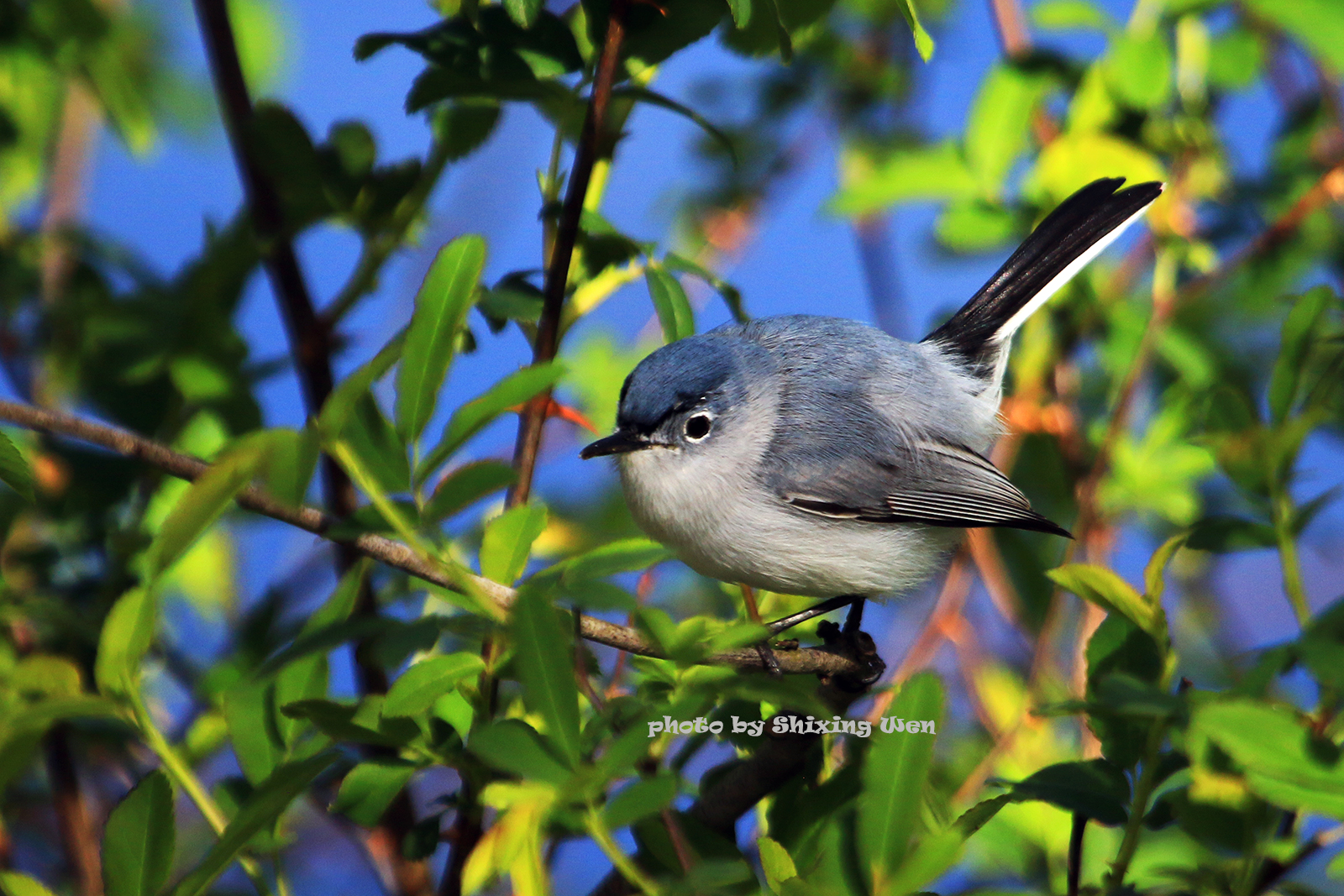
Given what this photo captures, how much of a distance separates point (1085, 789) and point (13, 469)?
0.81 metres

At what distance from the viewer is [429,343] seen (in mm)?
723

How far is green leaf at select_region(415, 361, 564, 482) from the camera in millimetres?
664

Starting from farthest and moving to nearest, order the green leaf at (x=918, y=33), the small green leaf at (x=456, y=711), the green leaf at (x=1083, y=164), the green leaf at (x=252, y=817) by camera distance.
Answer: the green leaf at (x=1083, y=164) < the small green leaf at (x=456, y=711) < the green leaf at (x=918, y=33) < the green leaf at (x=252, y=817)

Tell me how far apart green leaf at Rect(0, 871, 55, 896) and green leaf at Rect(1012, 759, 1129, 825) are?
722mm

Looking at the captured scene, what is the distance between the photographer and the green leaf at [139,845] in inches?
31.8

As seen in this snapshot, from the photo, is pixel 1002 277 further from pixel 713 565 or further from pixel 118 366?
pixel 118 366

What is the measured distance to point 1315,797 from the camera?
2.38 feet

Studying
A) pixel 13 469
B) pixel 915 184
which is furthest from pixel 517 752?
pixel 915 184

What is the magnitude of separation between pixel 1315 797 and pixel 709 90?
2.05 metres

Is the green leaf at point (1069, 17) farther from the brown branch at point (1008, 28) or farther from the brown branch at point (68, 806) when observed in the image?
the brown branch at point (68, 806)

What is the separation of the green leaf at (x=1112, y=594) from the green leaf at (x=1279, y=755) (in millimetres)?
177

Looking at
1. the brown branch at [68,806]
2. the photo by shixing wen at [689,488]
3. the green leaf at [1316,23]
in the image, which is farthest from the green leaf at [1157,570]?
the brown branch at [68,806]

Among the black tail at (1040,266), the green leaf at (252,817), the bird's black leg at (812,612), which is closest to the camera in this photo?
the green leaf at (252,817)

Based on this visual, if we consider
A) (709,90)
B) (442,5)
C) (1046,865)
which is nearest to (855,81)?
(709,90)
